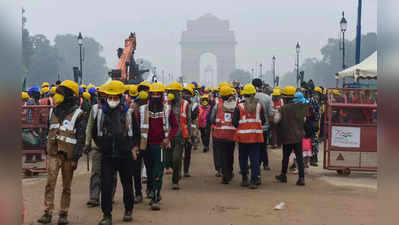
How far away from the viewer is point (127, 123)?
6059 mm

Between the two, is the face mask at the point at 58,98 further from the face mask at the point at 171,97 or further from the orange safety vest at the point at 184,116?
the orange safety vest at the point at 184,116

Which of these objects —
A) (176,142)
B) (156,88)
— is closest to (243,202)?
(176,142)

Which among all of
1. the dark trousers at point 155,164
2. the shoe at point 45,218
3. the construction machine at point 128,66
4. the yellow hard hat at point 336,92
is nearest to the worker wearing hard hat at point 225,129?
the dark trousers at point 155,164

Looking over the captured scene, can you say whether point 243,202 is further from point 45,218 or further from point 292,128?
point 45,218

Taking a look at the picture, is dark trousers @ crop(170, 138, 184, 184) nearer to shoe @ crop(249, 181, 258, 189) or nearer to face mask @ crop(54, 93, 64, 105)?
shoe @ crop(249, 181, 258, 189)

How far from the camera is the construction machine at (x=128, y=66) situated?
20417mm

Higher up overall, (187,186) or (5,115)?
(5,115)

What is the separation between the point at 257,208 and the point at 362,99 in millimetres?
4392

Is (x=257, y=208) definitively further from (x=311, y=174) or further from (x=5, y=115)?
(x=5, y=115)

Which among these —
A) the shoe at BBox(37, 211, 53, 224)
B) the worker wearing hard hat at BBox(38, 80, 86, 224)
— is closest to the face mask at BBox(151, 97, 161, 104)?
the worker wearing hard hat at BBox(38, 80, 86, 224)

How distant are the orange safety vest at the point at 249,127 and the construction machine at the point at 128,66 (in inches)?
448

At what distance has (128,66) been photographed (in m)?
21.9

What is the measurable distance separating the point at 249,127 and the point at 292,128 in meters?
1.01

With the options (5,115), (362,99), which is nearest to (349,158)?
(362,99)
